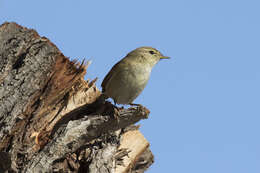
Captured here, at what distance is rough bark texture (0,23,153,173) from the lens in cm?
415

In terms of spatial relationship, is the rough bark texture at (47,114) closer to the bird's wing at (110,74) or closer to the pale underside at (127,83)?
the pale underside at (127,83)

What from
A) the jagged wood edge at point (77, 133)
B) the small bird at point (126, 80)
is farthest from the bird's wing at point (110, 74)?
the jagged wood edge at point (77, 133)

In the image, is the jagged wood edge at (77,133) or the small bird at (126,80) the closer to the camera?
the jagged wood edge at (77,133)

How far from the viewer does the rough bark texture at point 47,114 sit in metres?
4.15

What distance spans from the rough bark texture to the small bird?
0.64 m

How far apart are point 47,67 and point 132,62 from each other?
193 cm

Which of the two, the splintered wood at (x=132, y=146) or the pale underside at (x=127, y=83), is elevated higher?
the pale underside at (x=127, y=83)

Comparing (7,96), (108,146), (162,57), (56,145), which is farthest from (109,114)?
(162,57)

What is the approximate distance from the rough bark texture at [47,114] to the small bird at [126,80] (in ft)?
2.10

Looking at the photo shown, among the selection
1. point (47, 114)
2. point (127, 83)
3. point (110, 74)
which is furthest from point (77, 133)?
point (110, 74)

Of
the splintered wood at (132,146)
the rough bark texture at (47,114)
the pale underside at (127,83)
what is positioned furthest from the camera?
the pale underside at (127,83)

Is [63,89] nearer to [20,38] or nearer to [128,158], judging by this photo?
[20,38]

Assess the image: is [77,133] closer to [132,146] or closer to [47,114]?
[47,114]

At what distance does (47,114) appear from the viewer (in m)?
4.70
